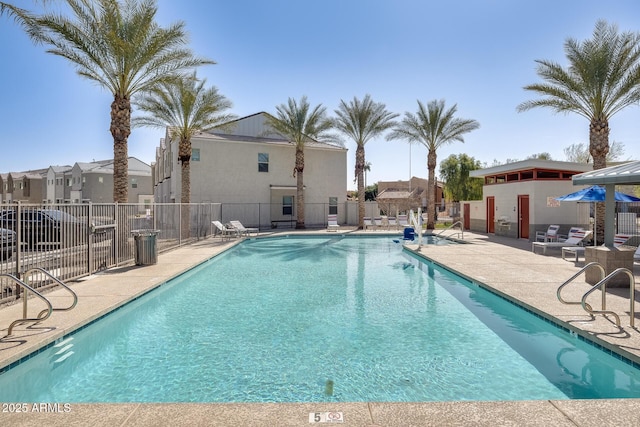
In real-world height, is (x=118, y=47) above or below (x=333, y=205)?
above

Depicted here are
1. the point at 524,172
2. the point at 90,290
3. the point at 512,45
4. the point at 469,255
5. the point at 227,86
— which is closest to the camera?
the point at 90,290

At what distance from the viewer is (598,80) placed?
50.2 feet

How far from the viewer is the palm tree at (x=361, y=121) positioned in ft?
87.5

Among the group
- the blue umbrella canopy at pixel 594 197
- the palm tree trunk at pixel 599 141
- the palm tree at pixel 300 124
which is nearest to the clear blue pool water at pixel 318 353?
the blue umbrella canopy at pixel 594 197

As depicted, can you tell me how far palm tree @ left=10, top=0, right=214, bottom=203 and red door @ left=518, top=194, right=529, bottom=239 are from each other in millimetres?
18516

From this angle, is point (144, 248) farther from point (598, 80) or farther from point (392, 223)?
point (392, 223)

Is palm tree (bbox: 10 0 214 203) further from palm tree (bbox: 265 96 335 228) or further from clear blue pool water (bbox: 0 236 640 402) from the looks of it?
palm tree (bbox: 265 96 335 228)

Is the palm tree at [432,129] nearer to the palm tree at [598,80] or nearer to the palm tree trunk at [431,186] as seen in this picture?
the palm tree trunk at [431,186]

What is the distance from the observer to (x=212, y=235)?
22.2 meters

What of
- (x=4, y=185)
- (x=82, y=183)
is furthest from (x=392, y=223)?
(x=4, y=185)

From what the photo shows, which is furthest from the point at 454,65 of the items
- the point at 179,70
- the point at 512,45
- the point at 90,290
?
the point at 90,290

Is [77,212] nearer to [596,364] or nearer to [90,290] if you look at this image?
[90,290]

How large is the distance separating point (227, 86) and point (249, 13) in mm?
7275

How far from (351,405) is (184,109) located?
67.2 ft
